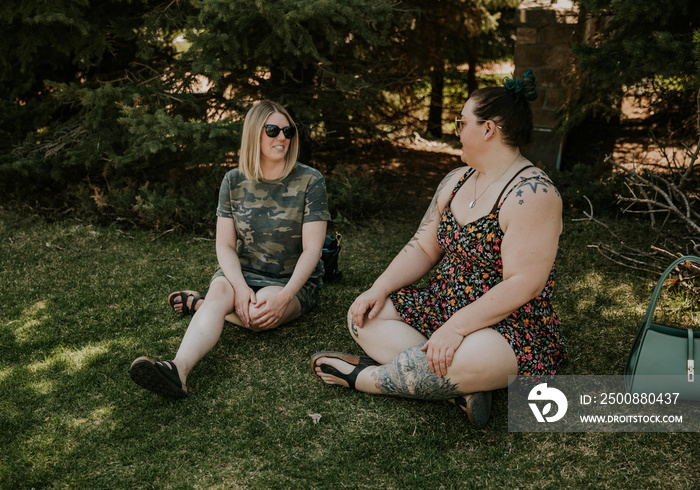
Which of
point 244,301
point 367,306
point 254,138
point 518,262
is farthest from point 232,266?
point 518,262

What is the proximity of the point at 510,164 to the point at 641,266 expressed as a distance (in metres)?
2.32

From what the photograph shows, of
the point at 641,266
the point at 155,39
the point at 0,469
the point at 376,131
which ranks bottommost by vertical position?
the point at 0,469

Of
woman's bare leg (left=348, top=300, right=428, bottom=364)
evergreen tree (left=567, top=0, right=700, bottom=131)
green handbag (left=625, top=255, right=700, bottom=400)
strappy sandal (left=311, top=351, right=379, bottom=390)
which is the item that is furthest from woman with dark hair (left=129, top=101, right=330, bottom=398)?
evergreen tree (left=567, top=0, right=700, bottom=131)

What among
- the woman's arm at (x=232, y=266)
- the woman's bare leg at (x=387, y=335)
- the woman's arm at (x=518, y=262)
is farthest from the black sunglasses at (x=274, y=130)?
the woman's arm at (x=518, y=262)

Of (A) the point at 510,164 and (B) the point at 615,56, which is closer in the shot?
(A) the point at 510,164

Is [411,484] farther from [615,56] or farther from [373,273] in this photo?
[615,56]

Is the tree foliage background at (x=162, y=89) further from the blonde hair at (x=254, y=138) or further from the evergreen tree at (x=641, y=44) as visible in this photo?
the evergreen tree at (x=641, y=44)

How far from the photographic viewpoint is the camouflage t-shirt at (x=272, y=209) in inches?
131

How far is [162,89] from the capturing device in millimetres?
5238

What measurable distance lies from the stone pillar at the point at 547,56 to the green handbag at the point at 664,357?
4.28 meters

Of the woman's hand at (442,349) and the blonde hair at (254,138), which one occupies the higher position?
the blonde hair at (254,138)

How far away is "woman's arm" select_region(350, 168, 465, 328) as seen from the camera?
9.32ft

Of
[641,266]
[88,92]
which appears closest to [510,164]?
[641,266]

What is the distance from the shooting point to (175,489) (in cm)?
223
